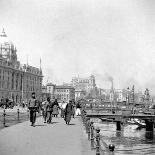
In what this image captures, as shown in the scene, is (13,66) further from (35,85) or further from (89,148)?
(89,148)

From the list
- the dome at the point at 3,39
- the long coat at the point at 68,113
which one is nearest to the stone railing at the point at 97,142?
the long coat at the point at 68,113

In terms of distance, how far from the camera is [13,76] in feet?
356

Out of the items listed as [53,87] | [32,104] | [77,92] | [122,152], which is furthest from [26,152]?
[77,92]

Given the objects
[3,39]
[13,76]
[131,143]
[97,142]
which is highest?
[3,39]

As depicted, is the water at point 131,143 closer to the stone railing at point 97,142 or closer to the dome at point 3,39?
the stone railing at point 97,142

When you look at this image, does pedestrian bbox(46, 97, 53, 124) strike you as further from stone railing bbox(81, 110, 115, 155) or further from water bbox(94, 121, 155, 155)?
stone railing bbox(81, 110, 115, 155)

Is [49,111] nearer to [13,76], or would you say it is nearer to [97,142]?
[97,142]

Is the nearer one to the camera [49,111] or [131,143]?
[49,111]

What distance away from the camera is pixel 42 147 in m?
9.74

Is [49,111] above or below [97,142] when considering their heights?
above

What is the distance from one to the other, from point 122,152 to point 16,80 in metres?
87.6

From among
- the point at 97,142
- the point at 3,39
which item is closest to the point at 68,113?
the point at 97,142

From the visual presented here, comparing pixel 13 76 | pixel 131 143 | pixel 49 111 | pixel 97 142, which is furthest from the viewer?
pixel 13 76

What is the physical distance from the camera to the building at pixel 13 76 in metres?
100
